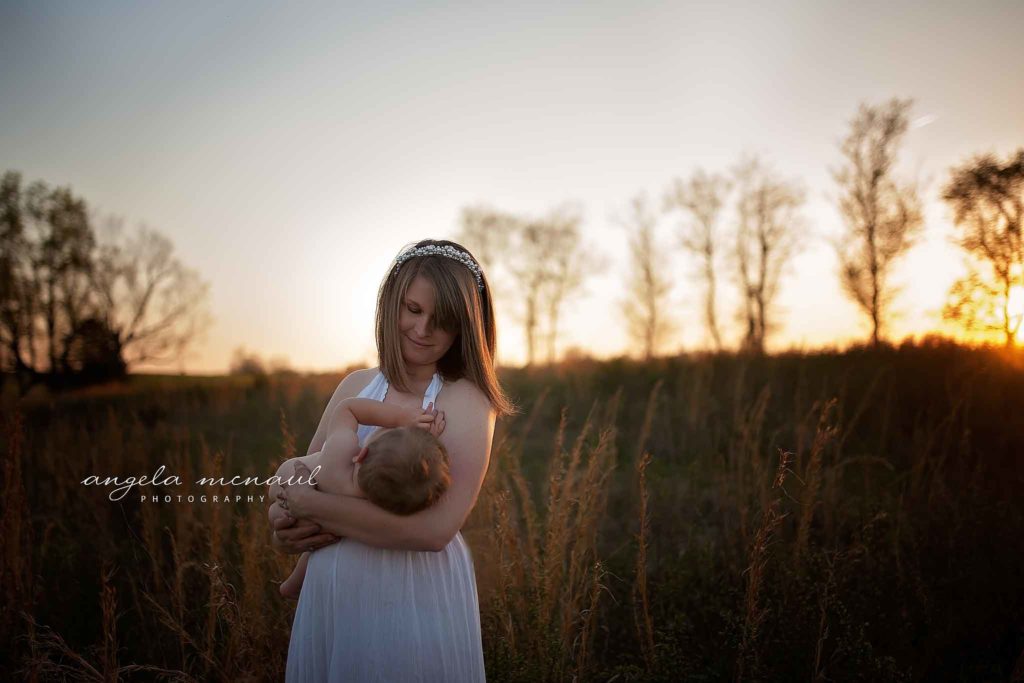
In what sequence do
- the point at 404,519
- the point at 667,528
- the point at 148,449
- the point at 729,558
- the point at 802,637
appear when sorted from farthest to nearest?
the point at 148,449
the point at 667,528
the point at 729,558
the point at 802,637
the point at 404,519

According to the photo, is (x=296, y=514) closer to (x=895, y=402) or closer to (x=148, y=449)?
(x=148, y=449)

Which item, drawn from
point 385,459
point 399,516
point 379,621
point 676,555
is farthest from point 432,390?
point 676,555

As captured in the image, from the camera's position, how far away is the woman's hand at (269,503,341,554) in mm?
1862

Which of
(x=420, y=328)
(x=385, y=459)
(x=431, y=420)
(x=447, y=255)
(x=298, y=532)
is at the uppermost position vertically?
(x=447, y=255)

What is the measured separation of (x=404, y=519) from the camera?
1761 millimetres

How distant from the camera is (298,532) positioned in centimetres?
186

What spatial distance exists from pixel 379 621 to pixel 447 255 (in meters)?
1.27

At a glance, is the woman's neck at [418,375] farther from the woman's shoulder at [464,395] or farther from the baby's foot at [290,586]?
the baby's foot at [290,586]

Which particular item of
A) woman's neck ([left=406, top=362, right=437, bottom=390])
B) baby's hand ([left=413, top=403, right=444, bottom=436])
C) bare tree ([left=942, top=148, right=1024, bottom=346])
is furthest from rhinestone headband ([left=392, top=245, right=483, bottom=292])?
bare tree ([left=942, top=148, right=1024, bottom=346])

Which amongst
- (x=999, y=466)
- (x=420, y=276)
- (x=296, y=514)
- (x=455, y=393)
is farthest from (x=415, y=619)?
(x=999, y=466)

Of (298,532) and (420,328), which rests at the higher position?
(420,328)

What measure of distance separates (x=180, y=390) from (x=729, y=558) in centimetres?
1259

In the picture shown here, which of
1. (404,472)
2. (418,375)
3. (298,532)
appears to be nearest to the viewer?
(404,472)

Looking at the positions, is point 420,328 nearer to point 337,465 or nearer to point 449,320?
point 449,320
